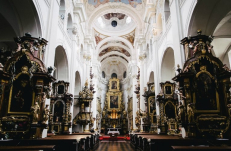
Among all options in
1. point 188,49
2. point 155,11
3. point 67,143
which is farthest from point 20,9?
point 155,11

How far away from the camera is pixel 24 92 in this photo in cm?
643

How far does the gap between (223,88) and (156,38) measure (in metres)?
6.73

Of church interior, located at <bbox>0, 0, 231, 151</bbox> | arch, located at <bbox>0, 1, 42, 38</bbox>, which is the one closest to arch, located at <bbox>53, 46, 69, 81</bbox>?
church interior, located at <bbox>0, 0, 231, 151</bbox>

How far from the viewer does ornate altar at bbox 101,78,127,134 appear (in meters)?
27.7

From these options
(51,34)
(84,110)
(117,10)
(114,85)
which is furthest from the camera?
(114,85)

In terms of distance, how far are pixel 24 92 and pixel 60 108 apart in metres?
5.00

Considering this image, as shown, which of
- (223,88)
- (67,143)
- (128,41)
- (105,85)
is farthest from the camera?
(105,85)

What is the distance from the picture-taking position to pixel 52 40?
794 cm

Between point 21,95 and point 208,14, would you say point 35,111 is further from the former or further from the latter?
point 208,14

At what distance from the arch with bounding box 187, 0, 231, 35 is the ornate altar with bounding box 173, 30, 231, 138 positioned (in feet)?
2.18

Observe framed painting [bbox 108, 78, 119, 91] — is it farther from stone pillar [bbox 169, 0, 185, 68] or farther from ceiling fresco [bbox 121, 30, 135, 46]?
stone pillar [bbox 169, 0, 185, 68]

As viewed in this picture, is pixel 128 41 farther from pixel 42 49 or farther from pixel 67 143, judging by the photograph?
pixel 67 143

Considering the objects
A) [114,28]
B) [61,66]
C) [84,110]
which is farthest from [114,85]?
[61,66]

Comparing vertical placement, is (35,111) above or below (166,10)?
below
